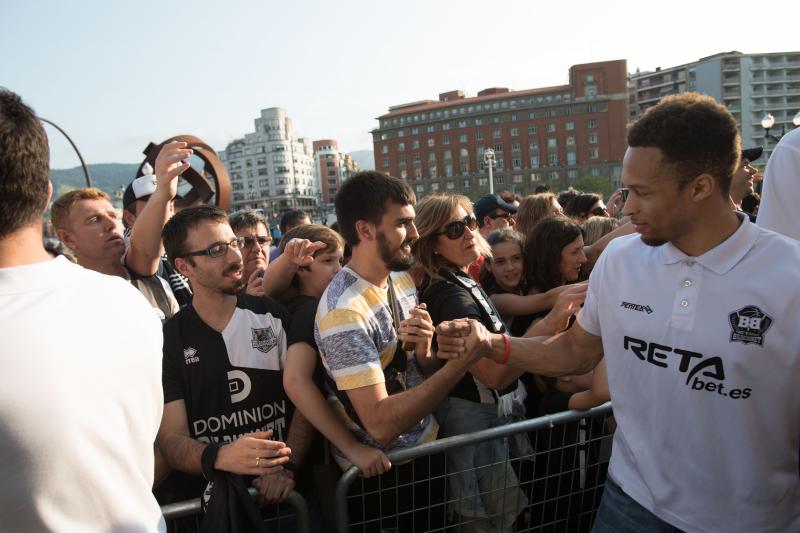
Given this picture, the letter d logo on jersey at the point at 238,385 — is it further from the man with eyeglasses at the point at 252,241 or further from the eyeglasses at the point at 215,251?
the man with eyeglasses at the point at 252,241

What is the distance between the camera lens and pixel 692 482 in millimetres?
1812

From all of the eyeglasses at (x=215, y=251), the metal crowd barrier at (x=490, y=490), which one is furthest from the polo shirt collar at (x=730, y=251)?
the eyeglasses at (x=215, y=251)

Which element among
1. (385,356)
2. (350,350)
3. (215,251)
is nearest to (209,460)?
(350,350)

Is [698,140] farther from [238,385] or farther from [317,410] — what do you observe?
[238,385]

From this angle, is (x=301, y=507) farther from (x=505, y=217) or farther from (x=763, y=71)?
(x=763, y=71)

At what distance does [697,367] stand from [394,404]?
43.4 inches

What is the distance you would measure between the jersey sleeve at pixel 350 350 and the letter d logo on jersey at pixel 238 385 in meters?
0.56

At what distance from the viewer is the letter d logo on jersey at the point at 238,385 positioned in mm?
2521

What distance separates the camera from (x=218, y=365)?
99.1 inches

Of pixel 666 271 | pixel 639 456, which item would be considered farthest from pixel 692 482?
pixel 666 271

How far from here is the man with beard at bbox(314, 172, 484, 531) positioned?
2.13 meters

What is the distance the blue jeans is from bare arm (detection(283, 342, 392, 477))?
91cm

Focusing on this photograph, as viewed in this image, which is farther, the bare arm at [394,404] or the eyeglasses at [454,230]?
the eyeglasses at [454,230]

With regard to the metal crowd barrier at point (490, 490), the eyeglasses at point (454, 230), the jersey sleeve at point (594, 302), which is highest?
the eyeglasses at point (454, 230)
